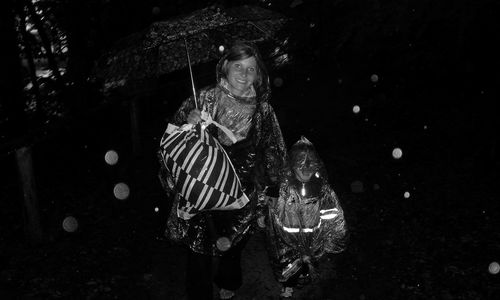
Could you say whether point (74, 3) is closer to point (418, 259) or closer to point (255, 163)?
point (255, 163)

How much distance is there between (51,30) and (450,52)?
6.43 meters

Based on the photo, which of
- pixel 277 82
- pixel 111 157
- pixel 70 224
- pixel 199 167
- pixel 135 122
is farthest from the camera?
pixel 277 82

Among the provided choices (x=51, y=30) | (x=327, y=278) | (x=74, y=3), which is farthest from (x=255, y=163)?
(x=51, y=30)

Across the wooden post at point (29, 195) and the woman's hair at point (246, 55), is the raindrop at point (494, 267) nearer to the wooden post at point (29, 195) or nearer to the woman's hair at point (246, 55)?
the woman's hair at point (246, 55)

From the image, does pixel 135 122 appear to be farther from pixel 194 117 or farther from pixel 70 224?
pixel 194 117

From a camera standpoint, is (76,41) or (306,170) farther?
(76,41)

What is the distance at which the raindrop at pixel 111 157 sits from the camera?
7055 millimetres

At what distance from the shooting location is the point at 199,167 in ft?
9.46

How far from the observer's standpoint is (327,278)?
13.8ft

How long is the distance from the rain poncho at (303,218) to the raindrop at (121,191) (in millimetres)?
2827

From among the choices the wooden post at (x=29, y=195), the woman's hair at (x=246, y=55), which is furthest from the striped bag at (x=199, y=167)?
the wooden post at (x=29, y=195)

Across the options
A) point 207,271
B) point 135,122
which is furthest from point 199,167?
point 135,122

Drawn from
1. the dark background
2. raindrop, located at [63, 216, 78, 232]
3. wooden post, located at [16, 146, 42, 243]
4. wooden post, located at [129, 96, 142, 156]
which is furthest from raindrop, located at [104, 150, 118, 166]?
wooden post, located at [16, 146, 42, 243]

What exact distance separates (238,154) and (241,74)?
63 centimetres
